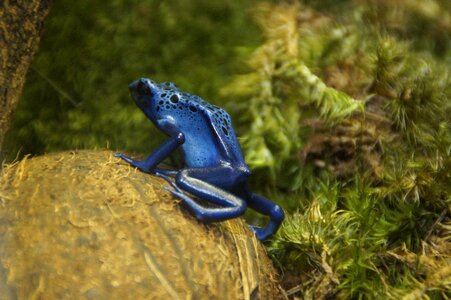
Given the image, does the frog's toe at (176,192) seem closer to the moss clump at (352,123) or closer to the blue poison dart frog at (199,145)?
the blue poison dart frog at (199,145)

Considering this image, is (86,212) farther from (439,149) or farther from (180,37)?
(439,149)

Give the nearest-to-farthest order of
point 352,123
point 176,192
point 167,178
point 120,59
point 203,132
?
1. point 176,192
2. point 167,178
3. point 203,132
4. point 352,123
5. point 120,59

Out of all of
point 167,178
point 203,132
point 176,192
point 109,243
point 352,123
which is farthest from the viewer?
point 352,123

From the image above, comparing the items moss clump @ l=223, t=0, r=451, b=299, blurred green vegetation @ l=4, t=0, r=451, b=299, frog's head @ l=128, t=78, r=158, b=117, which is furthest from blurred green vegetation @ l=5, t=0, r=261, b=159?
frog's head @ l=128, t=78, r=158, b=117

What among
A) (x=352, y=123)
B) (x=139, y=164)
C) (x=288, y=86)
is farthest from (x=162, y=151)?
(x=352, y=123)

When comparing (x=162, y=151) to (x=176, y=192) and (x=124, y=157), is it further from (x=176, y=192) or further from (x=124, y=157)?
(x=176, y=192)
